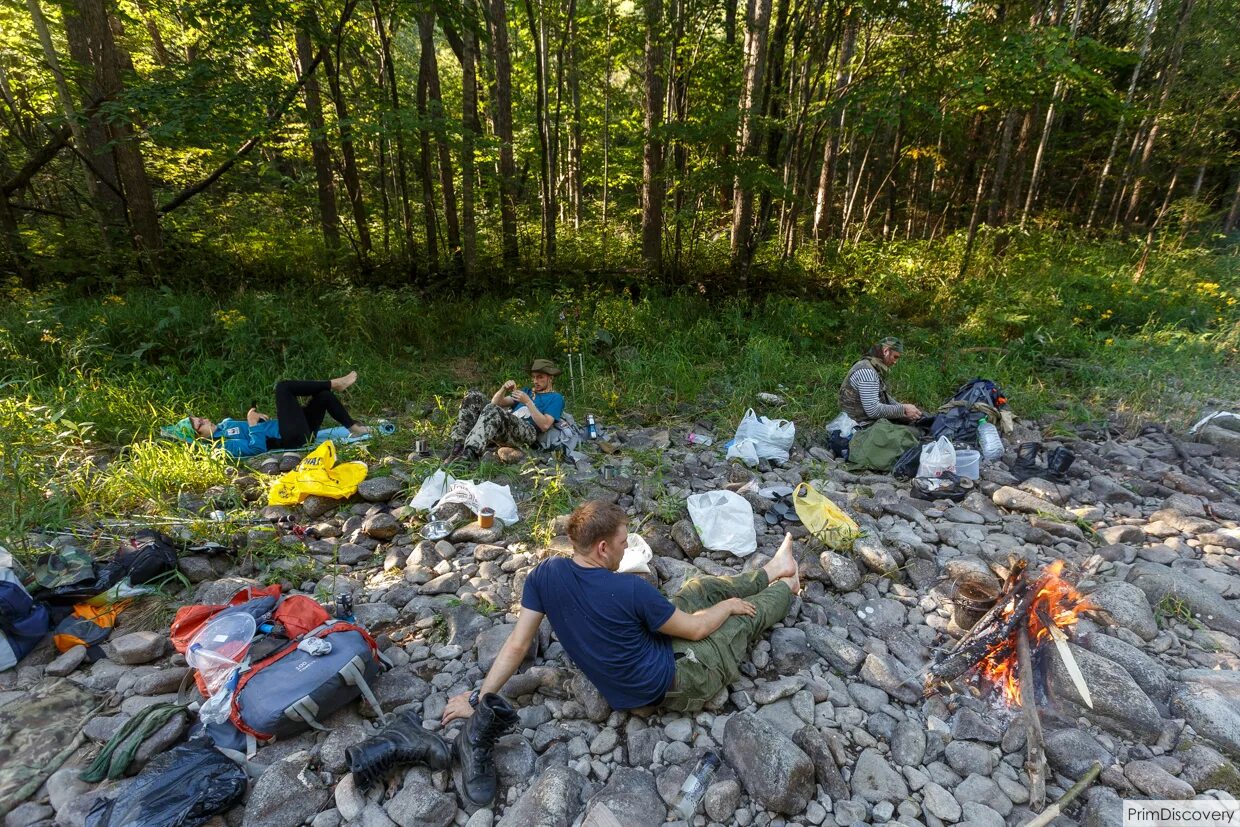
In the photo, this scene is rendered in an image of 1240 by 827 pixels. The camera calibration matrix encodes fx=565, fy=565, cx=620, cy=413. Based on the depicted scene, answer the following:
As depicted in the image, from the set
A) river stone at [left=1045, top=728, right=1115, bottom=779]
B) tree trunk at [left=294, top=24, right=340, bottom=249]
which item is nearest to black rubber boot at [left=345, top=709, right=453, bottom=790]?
river stone at [left=1045, top=728, right=1115, bottom=779]

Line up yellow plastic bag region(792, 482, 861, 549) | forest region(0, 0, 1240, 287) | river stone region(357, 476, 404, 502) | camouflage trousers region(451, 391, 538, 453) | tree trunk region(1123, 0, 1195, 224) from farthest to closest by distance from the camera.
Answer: tree trunk region(1123, 0, 1195, 224)
forest region(0, 0, 1240, 287)
camouflage trousers region(451, 391, 538, 453)
river stone region(357, 476, 404, 502)
yellow plastic bag region(792, 482, 861, 549)

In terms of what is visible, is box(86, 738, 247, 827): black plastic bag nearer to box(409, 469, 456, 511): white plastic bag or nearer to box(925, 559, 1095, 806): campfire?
box(409, 469, 456, 511): white plastic bag

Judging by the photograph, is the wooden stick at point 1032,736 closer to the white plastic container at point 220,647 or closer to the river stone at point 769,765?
the river stone at point 769,765

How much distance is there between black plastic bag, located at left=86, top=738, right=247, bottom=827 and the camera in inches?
78.7

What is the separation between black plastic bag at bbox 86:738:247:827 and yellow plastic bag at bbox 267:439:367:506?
207 centimetres

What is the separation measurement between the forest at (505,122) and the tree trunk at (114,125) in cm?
3

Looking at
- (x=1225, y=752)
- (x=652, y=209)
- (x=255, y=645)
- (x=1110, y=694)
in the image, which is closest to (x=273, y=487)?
(x=255, y=645)

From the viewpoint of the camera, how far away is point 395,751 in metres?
2.24

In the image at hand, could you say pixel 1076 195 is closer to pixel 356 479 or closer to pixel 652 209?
pixel 652 209

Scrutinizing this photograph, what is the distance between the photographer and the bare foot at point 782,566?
3234 millimetres

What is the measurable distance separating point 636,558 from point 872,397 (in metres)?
3.08

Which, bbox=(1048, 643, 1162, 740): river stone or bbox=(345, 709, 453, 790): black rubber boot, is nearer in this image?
bbox=(345, 709, 453, 790): black rubber boot

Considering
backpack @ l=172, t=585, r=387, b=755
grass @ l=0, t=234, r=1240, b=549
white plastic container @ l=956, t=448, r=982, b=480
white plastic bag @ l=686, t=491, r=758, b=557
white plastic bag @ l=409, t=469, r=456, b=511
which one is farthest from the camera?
white plastic container @ l=956, t=448, r=982, b=480

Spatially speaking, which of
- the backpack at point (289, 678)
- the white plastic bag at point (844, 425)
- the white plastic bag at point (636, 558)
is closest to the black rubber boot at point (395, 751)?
the backpack at point (289, 678)
